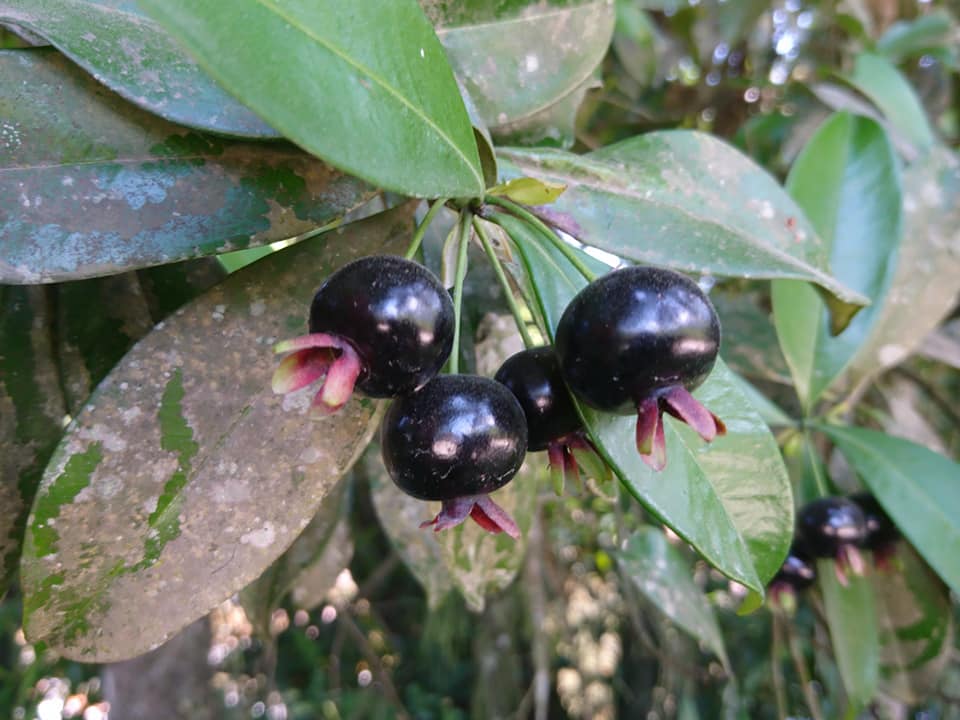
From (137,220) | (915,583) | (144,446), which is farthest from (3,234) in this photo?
(915,583)

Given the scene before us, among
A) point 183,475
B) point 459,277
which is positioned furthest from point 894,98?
point 183,475

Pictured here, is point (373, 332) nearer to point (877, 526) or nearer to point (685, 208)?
point (685, 208)

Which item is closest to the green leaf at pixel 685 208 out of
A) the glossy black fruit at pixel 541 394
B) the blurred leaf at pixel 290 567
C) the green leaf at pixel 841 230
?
the glossy black fruit at pixel 541 394

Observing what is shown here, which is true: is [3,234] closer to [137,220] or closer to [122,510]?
[137,220]

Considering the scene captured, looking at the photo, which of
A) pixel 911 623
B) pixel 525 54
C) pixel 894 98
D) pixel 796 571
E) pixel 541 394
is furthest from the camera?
pixel 894 98

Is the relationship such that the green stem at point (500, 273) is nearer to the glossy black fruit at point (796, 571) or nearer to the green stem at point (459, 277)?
the green stem at point (459, 277)

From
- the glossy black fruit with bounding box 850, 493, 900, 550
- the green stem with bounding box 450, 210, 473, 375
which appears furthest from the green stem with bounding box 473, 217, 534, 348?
the glossy black fruit with bounding box 850, 493, 900, 550
